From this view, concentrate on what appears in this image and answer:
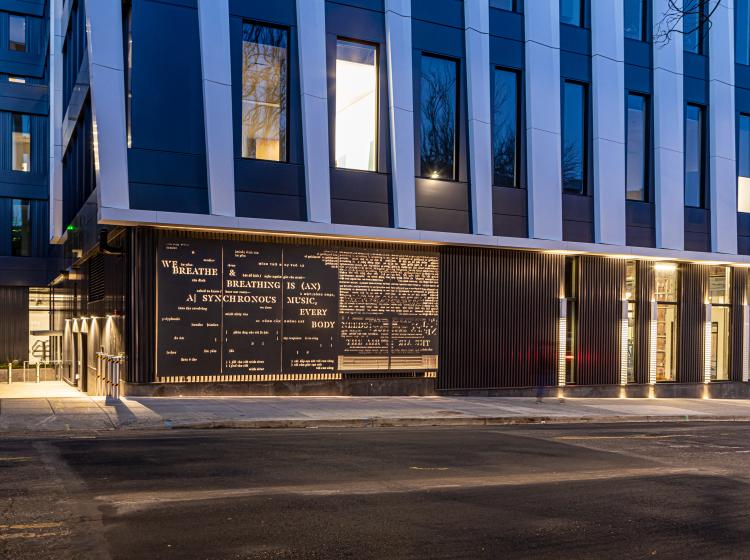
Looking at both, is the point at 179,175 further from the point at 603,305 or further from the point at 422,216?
the point at 603,305

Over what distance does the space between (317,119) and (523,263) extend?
7769mm

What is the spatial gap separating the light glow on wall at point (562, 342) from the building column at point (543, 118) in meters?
2.21

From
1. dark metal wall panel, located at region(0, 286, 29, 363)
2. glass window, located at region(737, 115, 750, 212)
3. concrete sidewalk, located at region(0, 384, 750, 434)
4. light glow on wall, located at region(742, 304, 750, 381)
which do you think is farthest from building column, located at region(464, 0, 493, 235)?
dark metal wall panel, located at region(0, 286, 29, 363)

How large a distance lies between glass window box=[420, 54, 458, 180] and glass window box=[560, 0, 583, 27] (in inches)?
178

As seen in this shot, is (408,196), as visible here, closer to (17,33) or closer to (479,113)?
(479,113)

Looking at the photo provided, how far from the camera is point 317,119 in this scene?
782 inches

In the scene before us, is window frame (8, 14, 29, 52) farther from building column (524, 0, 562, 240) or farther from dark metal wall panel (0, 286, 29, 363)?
building column (524, 0, 562, 240)

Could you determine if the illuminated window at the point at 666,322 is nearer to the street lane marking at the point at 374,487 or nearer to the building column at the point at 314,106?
the building column at the point at 314,106

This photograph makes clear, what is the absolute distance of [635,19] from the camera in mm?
25516

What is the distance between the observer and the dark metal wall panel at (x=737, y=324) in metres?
27.6

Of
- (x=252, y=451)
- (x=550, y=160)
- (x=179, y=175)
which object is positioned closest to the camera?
(x=252, y=451)

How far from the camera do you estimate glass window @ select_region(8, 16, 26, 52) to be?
4156cm

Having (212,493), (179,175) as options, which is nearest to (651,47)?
(179,175)

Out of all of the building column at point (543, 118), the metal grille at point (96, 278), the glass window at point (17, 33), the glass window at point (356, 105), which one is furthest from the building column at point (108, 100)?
the glass window at point (17, 33)
